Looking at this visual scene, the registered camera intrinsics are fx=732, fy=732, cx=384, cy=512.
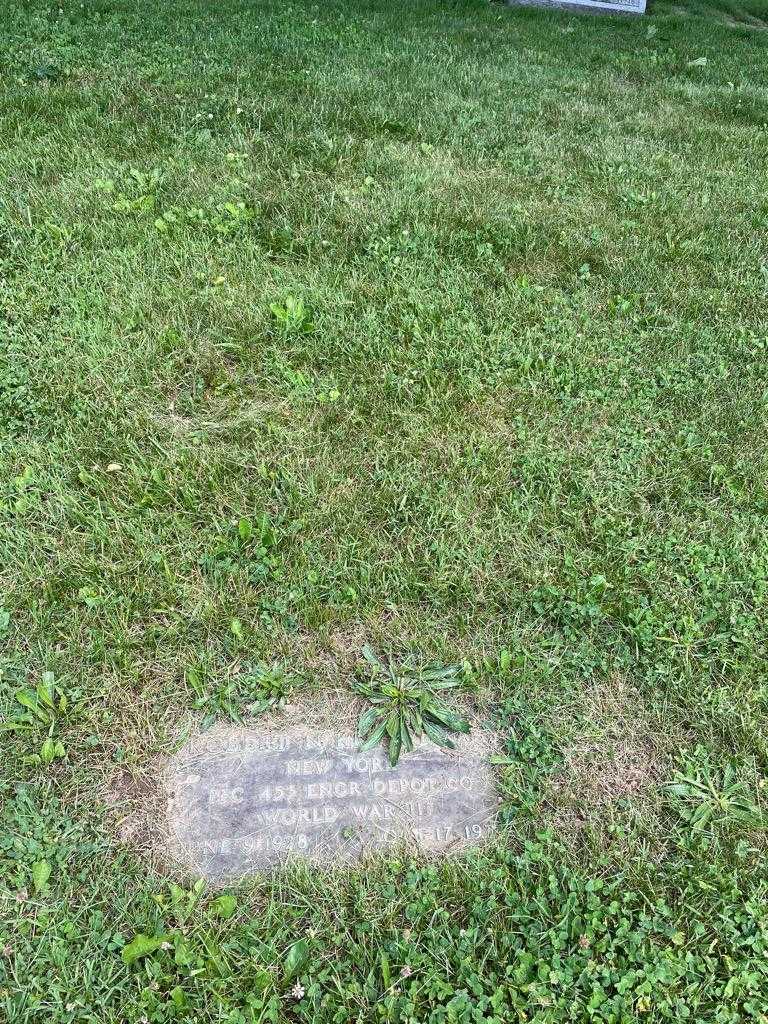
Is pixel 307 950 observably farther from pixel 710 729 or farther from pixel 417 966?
pixel 710 729

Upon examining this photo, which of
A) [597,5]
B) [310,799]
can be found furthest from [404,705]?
[597,5]

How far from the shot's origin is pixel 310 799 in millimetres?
2418

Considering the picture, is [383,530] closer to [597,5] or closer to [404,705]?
[404,705]

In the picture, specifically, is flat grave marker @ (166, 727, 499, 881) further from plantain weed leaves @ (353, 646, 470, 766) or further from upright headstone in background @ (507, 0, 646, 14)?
upright headstone in background @ (507, 0, 646, 14)

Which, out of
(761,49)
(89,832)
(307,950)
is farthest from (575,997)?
(761,49)

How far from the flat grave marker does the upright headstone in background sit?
1204 cm

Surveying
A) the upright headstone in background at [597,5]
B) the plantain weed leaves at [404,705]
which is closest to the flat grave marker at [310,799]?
the plantain weed leaves at [404,705]

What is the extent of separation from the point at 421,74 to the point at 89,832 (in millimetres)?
7320

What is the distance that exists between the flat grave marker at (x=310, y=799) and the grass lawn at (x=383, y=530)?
0.27ft

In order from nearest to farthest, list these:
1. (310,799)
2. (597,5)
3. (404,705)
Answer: (310,799) < (404,705) < (597,5)

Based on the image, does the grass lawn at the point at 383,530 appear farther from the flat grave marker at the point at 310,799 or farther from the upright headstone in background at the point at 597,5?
the upright headstone in background at the point at 597,5

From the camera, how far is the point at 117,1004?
2.00 meters

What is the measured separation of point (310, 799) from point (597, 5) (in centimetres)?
1296

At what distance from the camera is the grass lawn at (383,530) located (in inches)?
83.1
